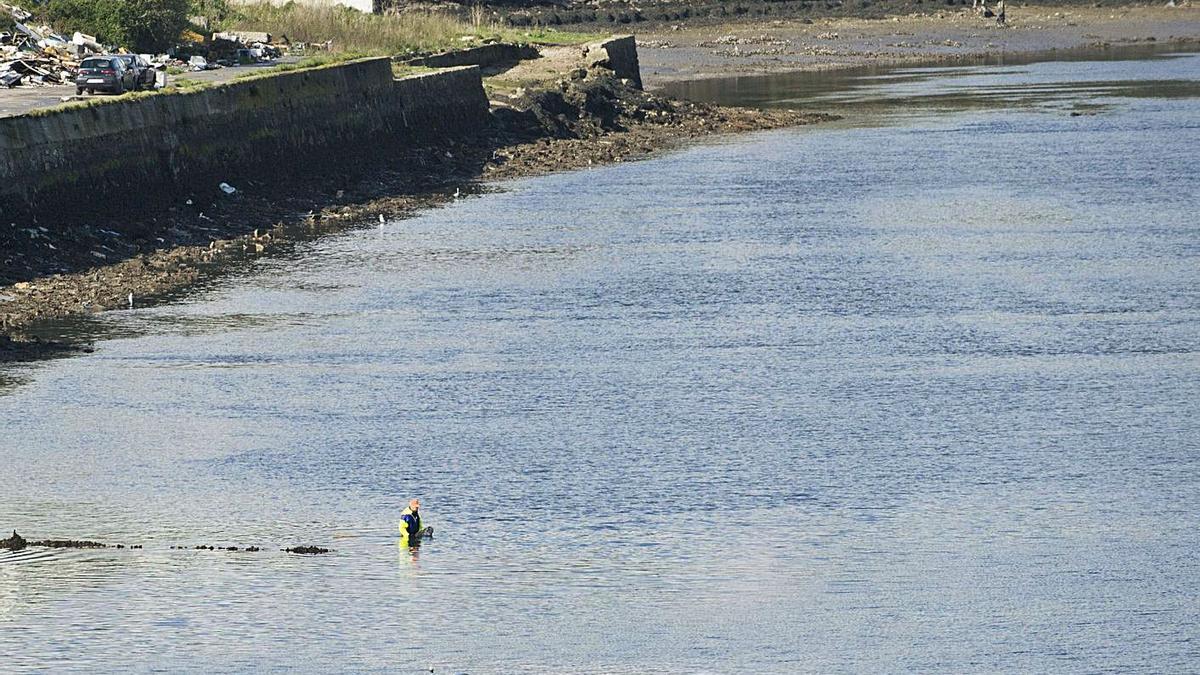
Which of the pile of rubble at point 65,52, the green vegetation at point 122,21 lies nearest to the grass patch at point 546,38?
the pile of rubble at point 65,52

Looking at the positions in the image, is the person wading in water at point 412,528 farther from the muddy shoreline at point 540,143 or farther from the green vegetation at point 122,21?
the green vegetation at point 122,21

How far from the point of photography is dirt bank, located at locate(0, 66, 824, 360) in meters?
30.4

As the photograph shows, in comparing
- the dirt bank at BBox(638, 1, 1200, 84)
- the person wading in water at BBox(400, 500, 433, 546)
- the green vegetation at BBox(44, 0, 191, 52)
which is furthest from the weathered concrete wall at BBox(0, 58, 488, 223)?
the dirt bank at BBox(638, 1, 1200, 84)

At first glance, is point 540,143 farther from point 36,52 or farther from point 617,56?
point 617,56

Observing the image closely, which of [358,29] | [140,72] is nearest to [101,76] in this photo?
[140,72]

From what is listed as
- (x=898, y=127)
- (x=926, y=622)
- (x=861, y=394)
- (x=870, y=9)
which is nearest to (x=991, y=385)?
(x=861, y=394)

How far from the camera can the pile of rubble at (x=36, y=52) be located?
145 ft

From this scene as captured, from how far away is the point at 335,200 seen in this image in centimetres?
4250

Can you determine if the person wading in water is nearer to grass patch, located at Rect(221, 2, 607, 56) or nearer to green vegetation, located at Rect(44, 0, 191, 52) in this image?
green vegetation, located at Rect(44, 0, 191, 52)

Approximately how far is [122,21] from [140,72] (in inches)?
508

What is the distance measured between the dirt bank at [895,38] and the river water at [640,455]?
47998 millimetres

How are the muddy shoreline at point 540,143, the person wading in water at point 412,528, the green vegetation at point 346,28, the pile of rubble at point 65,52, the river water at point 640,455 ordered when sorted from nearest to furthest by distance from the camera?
the river water at point 640,455
the person wading in water at point 412,528
the muddy shoreline at point 540,143
the pile of rubble at point 65,52
the green vegetation at point 346,28

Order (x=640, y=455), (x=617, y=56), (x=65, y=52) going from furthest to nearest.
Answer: (x=617, y=56) < (x=65, y=52) < (x=640, y=455)

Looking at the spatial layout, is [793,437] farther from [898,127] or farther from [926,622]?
[898,127]
